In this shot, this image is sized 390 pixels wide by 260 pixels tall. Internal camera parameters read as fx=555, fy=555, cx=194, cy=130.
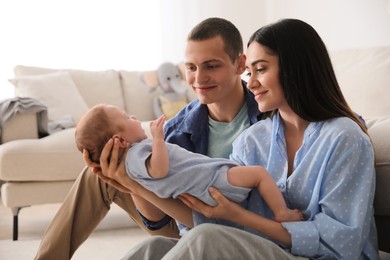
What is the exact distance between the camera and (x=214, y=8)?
18.4ft

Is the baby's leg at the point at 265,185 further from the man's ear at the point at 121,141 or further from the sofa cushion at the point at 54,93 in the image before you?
the sofa cushion at the point at 54,93

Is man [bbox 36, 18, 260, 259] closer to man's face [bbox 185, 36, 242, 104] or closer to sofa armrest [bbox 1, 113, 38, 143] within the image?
man's face [bbox 185, 36, 242, 104]

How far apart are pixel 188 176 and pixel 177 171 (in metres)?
0.03

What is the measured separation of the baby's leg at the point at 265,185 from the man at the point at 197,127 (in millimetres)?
360

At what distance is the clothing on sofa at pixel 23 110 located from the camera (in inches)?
129

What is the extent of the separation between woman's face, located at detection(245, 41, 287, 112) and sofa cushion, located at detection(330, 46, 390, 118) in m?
1.41

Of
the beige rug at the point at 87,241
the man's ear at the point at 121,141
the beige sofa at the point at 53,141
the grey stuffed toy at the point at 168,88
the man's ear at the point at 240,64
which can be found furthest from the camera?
the grey stuffed toy at the point at 168,88

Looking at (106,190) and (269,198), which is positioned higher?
(269,198)

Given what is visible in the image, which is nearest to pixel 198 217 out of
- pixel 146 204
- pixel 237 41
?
pixel 146 204

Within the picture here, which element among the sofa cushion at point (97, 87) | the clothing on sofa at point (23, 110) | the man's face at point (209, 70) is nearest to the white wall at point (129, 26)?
the sofa cushion at point (97, 87)

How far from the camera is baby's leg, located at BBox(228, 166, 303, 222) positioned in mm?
1412

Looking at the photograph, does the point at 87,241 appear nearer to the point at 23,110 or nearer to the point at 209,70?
the point at 23,110

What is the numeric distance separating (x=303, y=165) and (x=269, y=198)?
0.41 ft

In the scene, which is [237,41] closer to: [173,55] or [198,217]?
[198,217]
